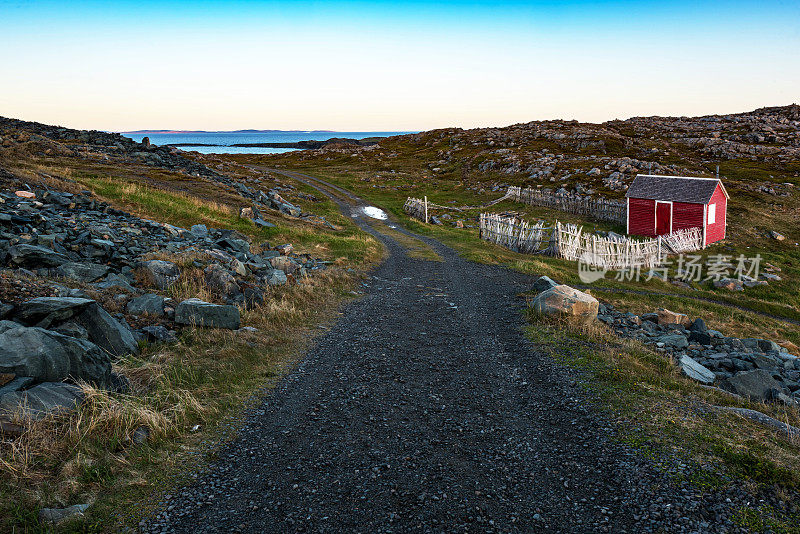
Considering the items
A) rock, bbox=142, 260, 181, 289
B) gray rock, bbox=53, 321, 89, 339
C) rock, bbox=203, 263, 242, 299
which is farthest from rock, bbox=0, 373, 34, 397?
rock, bbox=203, 263, 242, 299

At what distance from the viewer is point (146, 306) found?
1070 centimetres

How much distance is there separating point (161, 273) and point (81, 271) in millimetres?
1846

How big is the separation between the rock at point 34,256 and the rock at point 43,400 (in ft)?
21.4

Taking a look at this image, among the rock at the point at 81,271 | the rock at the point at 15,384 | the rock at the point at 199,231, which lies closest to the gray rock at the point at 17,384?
the rock at the point at 15,384

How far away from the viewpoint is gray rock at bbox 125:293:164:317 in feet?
34.7

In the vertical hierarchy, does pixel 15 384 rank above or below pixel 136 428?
above

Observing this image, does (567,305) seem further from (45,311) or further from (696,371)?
(45,311)

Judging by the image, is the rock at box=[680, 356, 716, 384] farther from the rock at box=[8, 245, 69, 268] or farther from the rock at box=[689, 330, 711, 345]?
the rock at box=[8, 245, 69, 268]

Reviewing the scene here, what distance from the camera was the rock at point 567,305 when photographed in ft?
41.6

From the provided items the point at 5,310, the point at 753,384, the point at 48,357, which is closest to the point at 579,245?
the point at 753,384

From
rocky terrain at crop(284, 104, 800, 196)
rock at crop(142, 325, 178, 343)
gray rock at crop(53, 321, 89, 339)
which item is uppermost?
rocky terrain at crop(284, 104, 800, 196)

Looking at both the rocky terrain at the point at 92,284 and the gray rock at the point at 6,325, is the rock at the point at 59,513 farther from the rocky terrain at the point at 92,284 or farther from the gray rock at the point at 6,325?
the gray rock at the point at 6,325

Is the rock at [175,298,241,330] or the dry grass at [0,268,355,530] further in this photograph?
the rock at [175,298,241,330]

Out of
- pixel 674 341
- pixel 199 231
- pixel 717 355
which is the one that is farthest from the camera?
pixel 199 231
